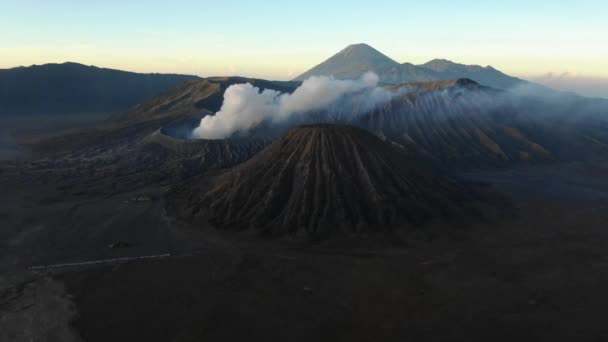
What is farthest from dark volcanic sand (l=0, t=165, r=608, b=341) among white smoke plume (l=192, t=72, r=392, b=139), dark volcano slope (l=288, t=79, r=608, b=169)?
white smoke plume (l=192, t=72, r=392, b=139)

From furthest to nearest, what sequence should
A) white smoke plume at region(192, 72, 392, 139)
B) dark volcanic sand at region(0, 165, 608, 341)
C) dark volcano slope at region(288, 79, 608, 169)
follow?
1. white smoke plume at region(192, 72, 392, 139)
2. dark volcano slope at region(288, 79, 608, 169)
3. dark volcanic sand at region(0, 165, 608, 341)

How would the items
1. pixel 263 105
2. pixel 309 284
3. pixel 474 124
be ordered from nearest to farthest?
pixel 309 284
pixel 263 105
pixel 474 124

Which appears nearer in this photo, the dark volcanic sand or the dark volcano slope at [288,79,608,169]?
the dark volcanic sand

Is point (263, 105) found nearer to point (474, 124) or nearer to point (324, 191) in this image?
point (474, 124)

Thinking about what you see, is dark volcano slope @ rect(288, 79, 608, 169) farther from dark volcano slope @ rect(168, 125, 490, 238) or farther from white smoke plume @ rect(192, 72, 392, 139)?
dark volcano slope @ rect(168, 125, 490, 238)

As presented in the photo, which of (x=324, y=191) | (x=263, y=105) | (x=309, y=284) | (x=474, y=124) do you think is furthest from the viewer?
(x=474, y=124)

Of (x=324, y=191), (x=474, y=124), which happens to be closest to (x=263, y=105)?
(x=474, y=124)

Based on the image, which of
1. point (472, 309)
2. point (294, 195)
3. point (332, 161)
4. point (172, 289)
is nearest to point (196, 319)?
point (172, 289)
